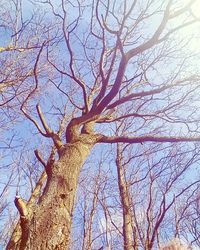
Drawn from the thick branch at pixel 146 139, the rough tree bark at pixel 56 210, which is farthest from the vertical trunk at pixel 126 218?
the rough tree bark at pixel 56 210

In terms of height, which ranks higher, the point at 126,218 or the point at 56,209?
the point at 126,218

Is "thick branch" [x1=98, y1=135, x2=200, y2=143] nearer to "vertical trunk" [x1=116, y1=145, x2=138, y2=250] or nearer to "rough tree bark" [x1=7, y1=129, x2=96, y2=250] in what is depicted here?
"rough tree bark" [x1=7, y1=129, x2=96, y2=250]

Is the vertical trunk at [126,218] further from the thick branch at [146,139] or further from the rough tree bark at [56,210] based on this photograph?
the rough tree bark at [56,210]

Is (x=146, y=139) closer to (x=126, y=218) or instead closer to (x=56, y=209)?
(x=56, y=209)

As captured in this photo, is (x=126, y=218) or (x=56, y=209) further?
(x=126, y=218)

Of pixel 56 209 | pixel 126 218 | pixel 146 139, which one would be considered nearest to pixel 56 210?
pixel 56 209

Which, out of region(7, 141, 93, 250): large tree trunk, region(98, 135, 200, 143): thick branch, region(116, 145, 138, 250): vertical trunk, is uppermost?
region(116, 145, 138, 250): vertical trunk

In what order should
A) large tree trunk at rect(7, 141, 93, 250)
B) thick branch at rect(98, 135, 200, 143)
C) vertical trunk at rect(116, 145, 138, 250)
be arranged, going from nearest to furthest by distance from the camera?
large tree trunk at rect(7, 141, 93, 250)
thick branch at rect(98, 135, 200, 143)
vertical trunk at rect(116, 145, 138, 250)

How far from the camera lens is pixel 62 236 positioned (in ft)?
8.31

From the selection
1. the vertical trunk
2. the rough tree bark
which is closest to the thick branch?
the rough tree bark

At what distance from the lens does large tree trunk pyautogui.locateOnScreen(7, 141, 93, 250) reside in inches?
96.0

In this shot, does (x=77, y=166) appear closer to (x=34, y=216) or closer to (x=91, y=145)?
(x=91, y=145)

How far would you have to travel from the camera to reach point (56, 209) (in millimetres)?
2688

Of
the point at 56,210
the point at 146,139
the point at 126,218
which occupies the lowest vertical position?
the point at 56,210
